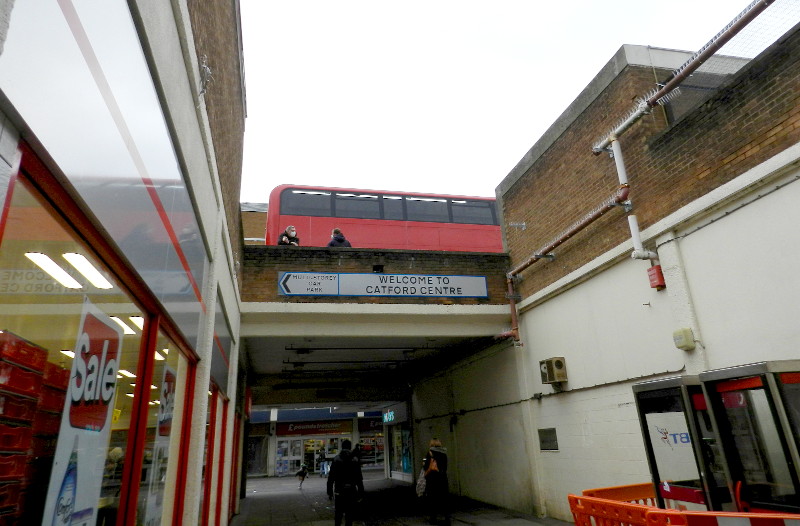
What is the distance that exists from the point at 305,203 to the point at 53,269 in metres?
12.5

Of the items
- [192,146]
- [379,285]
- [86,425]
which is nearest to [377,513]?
[379,285]

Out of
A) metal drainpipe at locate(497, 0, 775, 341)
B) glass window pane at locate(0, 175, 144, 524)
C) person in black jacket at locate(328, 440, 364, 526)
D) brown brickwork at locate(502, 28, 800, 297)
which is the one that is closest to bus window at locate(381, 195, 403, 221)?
brown brickwork at locate(502, 28, 800, 297)

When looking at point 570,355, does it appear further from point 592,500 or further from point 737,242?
point 592,500

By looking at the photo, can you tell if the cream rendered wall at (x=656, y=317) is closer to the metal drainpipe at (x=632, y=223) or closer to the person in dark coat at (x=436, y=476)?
the metal drainpipe at (x=632, y=223)

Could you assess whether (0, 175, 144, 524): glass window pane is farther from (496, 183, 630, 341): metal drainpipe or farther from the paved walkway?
the paved walkway

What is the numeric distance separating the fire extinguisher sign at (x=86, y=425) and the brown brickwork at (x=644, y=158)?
20.2 ft

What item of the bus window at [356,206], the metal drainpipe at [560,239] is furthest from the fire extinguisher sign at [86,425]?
the bus window at [356,206]

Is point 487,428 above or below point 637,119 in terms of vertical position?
below

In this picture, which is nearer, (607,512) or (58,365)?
(58,365)

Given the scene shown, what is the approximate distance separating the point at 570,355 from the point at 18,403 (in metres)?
8.39

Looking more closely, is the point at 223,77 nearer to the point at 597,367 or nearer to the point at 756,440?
the point at 756,440

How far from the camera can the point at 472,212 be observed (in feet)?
50.6

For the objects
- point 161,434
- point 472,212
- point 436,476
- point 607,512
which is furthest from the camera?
point 472,212

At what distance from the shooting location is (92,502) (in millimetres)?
2277
